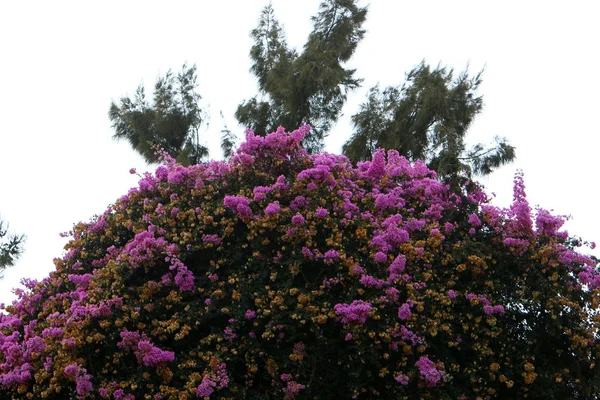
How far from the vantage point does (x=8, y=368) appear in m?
4.23

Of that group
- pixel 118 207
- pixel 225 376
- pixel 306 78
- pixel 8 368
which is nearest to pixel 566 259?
pixel 225 376

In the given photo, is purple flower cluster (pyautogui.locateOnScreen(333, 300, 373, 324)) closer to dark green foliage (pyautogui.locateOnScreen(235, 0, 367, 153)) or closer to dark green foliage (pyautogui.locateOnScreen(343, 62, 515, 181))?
dark green foliage (pyautogui.locateOnScreen(343, 62, 515, 181))

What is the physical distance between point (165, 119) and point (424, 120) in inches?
170

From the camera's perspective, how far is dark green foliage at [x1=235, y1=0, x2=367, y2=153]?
9914 millimetres

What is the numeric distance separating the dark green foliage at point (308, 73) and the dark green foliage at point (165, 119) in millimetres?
921

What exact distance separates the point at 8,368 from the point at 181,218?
1.53 meters

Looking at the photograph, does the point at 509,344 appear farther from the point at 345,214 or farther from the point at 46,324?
the point at 46,324

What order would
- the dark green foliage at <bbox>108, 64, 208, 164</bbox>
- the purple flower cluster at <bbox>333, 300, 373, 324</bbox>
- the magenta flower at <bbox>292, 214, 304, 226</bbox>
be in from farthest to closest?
the dark green foliage at <bbox>108, 64, 208, 164</bbox>
the magenta flower at <bbox>292, 214, 304, 226</bbox>
the purple flower cluster at <bbox>333, 300, 373, 324</bbox>

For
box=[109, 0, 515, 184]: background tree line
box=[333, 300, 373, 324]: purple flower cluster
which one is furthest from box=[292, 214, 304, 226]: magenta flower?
box=[109, 0, 515, 184]: background tree line

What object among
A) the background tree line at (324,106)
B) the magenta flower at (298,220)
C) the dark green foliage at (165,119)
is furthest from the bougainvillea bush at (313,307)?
the dark green foliage at (165,119)

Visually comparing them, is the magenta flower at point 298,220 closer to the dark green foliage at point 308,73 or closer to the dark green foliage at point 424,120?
the dark green foliage at point 424,120

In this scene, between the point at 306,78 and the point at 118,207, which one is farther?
the point at 306,78

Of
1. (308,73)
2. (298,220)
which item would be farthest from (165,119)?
(298,220)

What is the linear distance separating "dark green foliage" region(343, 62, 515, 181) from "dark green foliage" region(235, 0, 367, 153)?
22.4 inches
